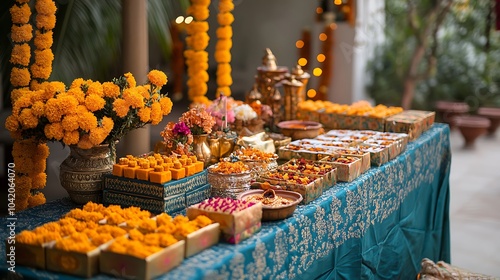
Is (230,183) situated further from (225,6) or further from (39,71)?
(225,6)

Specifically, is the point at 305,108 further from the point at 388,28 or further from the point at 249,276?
the point at 388,28

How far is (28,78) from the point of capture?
3.07 m

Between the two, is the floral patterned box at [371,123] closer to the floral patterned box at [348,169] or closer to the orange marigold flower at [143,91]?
the floral patterned box at [348,169]

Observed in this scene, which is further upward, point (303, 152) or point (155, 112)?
point (155, 112)

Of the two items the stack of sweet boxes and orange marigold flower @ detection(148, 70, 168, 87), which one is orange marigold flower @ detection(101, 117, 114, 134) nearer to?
the stack of sweet boxes

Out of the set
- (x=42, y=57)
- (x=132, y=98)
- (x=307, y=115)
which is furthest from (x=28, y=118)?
(x=307, y=115)

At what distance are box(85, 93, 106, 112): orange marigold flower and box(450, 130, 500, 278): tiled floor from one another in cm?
318

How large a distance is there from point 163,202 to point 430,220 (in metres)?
2.49

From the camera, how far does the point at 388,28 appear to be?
34.1 ft

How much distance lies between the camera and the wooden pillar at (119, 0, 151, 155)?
3.86m

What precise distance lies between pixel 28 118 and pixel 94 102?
272 millimetres

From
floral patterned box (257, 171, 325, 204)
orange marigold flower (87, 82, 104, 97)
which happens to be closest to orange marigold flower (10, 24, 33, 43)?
orange marigold flower (87, 82, 104, 97)

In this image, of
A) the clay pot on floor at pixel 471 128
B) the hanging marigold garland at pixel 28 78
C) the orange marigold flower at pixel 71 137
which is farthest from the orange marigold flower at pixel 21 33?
the clay pot on floor at pixel 471 128

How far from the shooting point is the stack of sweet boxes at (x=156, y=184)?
2408 mm
